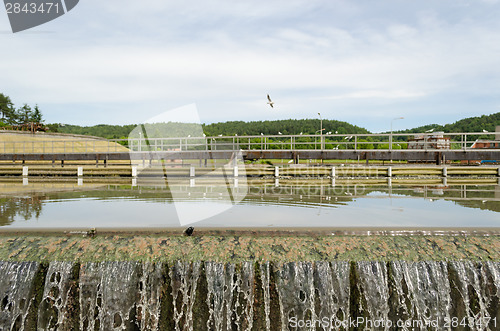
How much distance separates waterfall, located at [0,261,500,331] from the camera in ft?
17.9

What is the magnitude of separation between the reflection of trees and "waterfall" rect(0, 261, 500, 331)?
272 cm

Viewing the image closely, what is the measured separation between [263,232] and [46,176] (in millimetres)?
22828

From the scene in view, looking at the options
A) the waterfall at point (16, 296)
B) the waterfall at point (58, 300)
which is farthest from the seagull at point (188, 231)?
the waterfall at point (16, 296)

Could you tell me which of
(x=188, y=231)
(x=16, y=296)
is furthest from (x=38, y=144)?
(x=188, y=231)

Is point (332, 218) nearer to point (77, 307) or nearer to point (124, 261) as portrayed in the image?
point (124, 261)

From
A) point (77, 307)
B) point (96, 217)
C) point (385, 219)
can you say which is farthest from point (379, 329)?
point (96, 217)

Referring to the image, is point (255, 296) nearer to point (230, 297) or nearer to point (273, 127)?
point (230, 297)

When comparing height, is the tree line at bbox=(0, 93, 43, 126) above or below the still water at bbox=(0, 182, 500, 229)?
above

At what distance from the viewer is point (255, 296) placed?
5.51 metres

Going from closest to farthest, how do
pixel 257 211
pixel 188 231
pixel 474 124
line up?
pixel 188 231 < pixel 257 211 < pixel 474 124

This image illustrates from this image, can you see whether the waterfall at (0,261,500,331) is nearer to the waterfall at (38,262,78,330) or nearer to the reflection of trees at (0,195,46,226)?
the waterfall at (38,262,78,330)

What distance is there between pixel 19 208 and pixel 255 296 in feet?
24.5

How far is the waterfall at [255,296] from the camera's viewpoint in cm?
546

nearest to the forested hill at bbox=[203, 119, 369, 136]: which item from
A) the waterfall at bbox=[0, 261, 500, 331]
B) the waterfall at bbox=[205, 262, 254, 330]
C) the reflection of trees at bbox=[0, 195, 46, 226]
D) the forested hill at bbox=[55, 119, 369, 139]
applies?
the forested hill at bbox=[55, 119, 369, 139]
